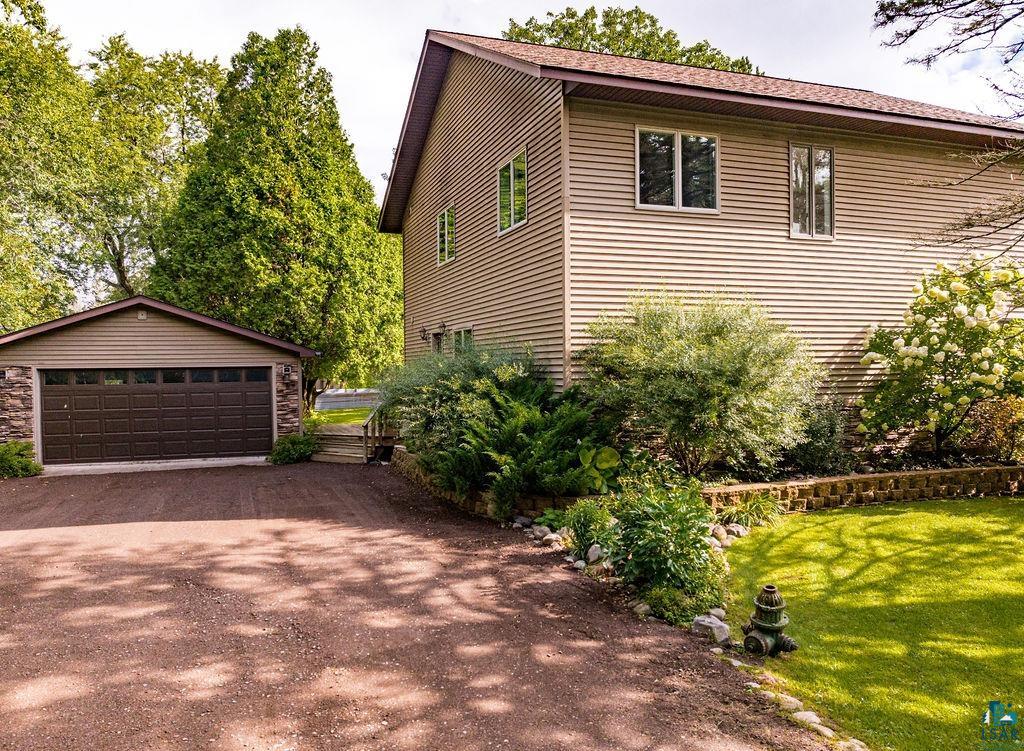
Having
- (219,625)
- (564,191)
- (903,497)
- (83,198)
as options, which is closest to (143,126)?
(83,198)

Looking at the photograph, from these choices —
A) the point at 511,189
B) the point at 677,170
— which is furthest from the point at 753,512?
the point at 511,189

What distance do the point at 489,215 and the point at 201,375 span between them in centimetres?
830

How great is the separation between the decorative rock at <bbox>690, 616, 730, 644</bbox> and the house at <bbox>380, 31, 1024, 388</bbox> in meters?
5.12

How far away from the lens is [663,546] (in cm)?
580

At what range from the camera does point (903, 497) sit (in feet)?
31.1

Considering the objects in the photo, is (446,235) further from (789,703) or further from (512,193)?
(789,703)

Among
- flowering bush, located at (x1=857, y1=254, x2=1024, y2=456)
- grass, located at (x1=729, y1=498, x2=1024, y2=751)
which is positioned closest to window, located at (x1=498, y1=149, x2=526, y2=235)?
flowering bush, located at (x1=857, y1=254, x2=1024, y2=456)

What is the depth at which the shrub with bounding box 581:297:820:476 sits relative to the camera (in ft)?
27.1

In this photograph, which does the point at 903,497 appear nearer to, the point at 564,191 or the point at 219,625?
the point at 564,191

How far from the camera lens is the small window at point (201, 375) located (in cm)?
1524

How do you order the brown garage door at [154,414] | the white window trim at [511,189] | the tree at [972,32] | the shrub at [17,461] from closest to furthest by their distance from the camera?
1. the tree at [972,32]
2. the white window trim at [511,189]
3. the shrub at [17,461]
4. the brown garage door at [154,414]

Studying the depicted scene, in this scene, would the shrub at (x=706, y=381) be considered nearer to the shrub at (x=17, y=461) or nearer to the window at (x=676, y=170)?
the window at (x=676, y=170)

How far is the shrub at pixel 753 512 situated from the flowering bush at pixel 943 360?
3249mm

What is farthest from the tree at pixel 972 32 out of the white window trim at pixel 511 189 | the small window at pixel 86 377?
the small window at pixel 86 377
